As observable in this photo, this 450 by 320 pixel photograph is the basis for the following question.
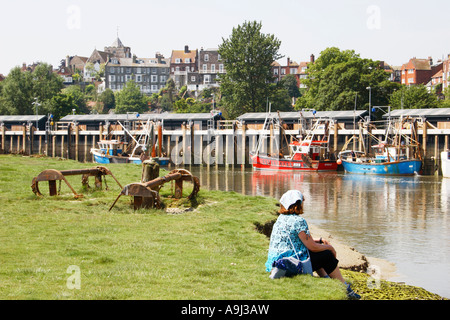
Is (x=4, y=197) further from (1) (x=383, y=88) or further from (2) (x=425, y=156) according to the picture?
(1) (x=383, y=88)

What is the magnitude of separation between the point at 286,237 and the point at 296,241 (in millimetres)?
200

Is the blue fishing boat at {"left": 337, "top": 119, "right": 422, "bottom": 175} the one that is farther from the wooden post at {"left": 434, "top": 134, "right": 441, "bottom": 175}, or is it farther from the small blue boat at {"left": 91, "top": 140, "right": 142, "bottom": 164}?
the small blue boat at {"left": 91, "top": 140, "right": 142, "bottom": 164}

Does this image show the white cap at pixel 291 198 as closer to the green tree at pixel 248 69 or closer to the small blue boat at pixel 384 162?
the small blue boat at pixel 384 162

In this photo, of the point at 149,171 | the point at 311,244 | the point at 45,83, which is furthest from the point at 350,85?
the point at 311,244

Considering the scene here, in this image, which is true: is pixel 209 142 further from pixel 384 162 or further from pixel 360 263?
pixel 360 263

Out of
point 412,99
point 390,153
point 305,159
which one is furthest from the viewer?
point 412,99

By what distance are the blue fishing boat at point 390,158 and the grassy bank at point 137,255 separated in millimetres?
44773

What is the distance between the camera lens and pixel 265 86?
10306 cm

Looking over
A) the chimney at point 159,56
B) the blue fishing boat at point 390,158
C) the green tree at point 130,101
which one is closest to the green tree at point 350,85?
the blue fishing boat at point 390,158

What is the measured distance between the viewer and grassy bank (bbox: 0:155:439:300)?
9.73 meters

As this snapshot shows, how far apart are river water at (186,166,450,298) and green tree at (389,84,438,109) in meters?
35.0

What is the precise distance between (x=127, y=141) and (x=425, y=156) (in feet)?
146

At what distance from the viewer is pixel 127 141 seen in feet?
284

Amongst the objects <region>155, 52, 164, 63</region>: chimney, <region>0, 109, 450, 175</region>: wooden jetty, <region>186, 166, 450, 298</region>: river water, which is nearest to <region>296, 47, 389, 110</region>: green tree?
<region>0, 109, 450, 175</region>: wooden jetty
